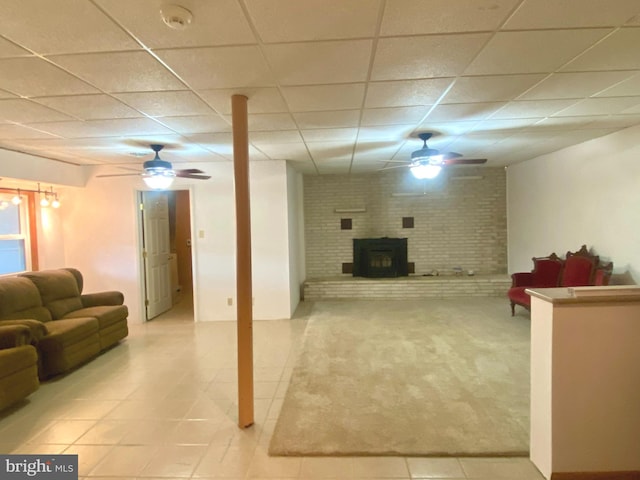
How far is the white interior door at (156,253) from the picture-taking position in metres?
5.53

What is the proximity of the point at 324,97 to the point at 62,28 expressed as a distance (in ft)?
5.18

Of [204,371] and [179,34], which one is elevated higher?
[179,34]

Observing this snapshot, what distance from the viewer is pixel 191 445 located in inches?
91.5

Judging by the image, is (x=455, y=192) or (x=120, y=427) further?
(x=455, y=192)

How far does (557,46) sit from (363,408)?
2.67 m

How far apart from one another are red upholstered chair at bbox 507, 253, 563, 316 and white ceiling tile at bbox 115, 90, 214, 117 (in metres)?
4.52

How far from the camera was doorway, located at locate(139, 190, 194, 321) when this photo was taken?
18.1ft

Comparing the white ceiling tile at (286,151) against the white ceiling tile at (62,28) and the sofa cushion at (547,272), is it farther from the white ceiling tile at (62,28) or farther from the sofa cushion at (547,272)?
the sofa cushion at (547,272)

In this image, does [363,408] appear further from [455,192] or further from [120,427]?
[455,192]

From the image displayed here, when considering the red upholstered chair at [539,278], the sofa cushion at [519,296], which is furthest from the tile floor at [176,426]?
the red upholstered chair at [539,278]

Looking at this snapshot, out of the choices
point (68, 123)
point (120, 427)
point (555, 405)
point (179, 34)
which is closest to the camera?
point (179, 34)

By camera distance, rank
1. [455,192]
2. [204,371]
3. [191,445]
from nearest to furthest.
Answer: [191,445], [204,371], [455,192]

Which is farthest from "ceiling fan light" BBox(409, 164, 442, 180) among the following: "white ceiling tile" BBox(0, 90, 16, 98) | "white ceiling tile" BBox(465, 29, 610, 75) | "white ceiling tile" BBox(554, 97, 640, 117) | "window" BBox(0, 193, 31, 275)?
"window" BBox(0, 193, 31, 275)

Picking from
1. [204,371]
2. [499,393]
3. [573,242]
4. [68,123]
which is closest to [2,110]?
[68,123]
